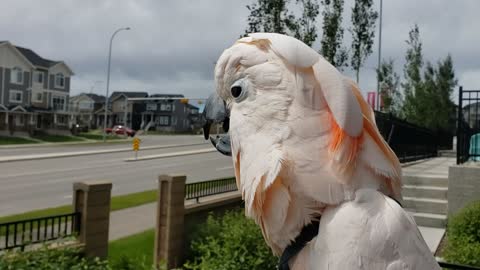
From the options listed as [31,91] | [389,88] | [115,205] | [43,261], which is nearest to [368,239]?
[43,261]

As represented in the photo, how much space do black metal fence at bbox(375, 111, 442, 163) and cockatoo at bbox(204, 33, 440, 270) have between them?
544 cm

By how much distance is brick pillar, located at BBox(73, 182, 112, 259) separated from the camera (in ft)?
17.7

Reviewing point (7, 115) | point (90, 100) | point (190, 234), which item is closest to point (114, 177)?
point (190, 234)

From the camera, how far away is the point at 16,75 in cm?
4959

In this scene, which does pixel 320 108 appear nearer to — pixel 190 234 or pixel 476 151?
pixel 190 234

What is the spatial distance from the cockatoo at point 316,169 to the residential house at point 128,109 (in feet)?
251

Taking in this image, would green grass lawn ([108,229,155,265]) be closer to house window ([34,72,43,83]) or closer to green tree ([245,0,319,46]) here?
green tree ([245,0,319,46])

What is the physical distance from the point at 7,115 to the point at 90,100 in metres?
31.0

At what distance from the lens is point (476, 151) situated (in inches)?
326

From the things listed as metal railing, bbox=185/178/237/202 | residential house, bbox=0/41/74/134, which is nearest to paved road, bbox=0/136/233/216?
metal railing, bbox=185/178/237/202

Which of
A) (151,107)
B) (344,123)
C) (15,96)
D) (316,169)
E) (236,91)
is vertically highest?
(151,107)

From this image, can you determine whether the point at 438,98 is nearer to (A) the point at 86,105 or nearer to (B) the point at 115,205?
(B) the point at 115,205

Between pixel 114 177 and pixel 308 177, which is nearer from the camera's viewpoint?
pixel 308 177

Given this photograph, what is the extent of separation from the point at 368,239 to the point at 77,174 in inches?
725
